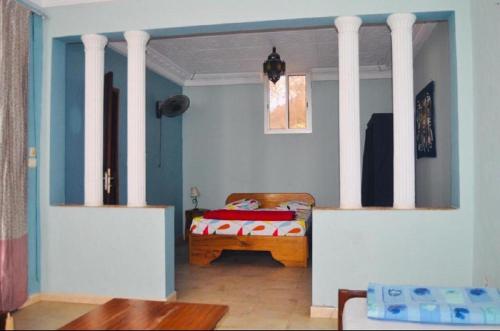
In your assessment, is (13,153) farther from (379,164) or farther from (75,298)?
(379,164)

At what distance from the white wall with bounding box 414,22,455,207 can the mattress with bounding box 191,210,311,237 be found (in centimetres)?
145

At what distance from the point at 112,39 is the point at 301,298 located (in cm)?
287

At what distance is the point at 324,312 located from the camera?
3309 mm

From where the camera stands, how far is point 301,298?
3.75 m

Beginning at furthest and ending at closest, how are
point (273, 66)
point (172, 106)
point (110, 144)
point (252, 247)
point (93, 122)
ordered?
point (172, 106), point (252, 247), point (273, 66), point (110, 144), point (93, 122)

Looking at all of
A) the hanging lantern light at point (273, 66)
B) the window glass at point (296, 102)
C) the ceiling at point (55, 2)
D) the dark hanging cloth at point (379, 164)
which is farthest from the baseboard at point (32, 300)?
the window glass at point (296, 102)

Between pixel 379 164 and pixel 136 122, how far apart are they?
8.87 feet

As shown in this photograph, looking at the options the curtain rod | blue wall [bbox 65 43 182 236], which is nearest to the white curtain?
the curtain rod

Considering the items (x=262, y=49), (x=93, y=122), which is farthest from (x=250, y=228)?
(x=262, y=49)

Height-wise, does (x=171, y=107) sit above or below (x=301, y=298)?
above

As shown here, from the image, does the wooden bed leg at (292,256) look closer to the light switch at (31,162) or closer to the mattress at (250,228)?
the mattress at (250,228)

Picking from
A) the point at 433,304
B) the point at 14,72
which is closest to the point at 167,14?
the point at 14,72

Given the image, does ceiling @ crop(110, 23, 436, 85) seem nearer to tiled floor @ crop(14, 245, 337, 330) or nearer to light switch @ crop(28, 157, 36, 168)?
light switch @ crop(28, 157, 36, 168)

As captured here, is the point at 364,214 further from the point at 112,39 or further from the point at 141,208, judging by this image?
the point at 112,39
